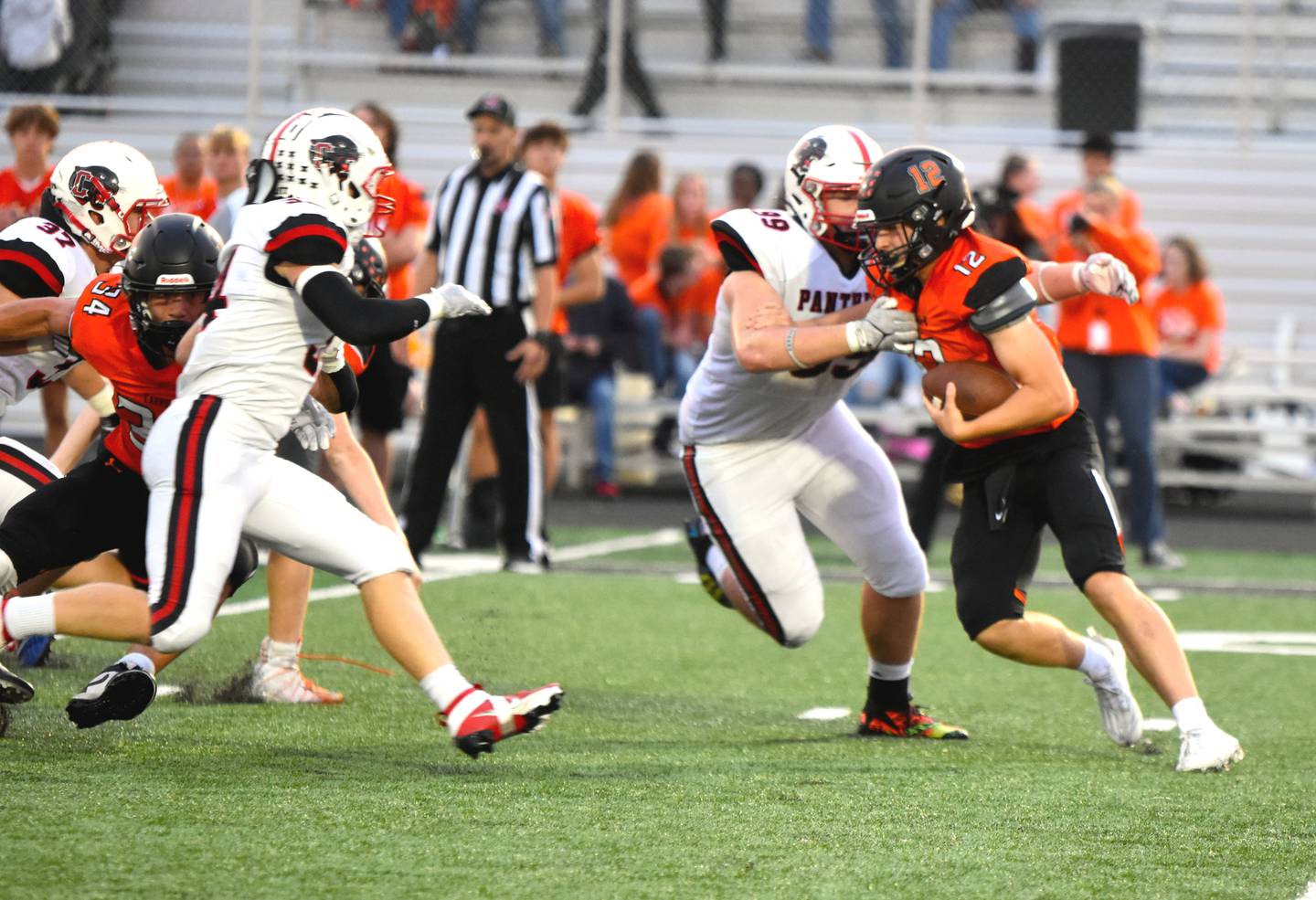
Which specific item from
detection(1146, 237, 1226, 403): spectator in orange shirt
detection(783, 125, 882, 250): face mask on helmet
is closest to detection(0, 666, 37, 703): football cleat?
detection(783, 125, 882, 250): face mask on helmet

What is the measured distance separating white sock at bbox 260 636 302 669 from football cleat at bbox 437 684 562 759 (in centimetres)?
116

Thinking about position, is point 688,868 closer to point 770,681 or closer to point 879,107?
point 770,681

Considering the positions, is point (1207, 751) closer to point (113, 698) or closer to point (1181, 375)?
point (113, 698)

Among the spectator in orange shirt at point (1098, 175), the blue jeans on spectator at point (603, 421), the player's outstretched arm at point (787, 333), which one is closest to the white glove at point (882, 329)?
the player's outstretched arm at point (787, 333)

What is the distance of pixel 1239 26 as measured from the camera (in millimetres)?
13898

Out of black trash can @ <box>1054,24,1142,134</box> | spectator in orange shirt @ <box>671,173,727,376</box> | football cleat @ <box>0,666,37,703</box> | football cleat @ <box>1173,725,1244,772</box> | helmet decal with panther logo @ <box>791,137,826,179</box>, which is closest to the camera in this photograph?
football cleat @ <box>0,666,37,703</box>

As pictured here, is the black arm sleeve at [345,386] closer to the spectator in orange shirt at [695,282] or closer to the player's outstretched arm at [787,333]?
the player's outstretched arm at [787,333]

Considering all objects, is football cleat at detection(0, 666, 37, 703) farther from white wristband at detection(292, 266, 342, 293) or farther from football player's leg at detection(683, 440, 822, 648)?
football player's leg at detection(683, 440, 822, 648)

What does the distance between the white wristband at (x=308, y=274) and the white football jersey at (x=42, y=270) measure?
3.36 feet

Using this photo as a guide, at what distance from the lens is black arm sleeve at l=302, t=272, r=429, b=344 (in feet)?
12.3

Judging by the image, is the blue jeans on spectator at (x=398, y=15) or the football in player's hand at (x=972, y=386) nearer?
the football in player's hand at (x=972, y=386)

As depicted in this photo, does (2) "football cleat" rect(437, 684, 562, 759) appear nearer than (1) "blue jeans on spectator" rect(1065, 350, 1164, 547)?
Yes

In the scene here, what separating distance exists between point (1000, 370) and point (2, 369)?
2576 millimetres

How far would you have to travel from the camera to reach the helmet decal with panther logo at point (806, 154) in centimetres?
456
